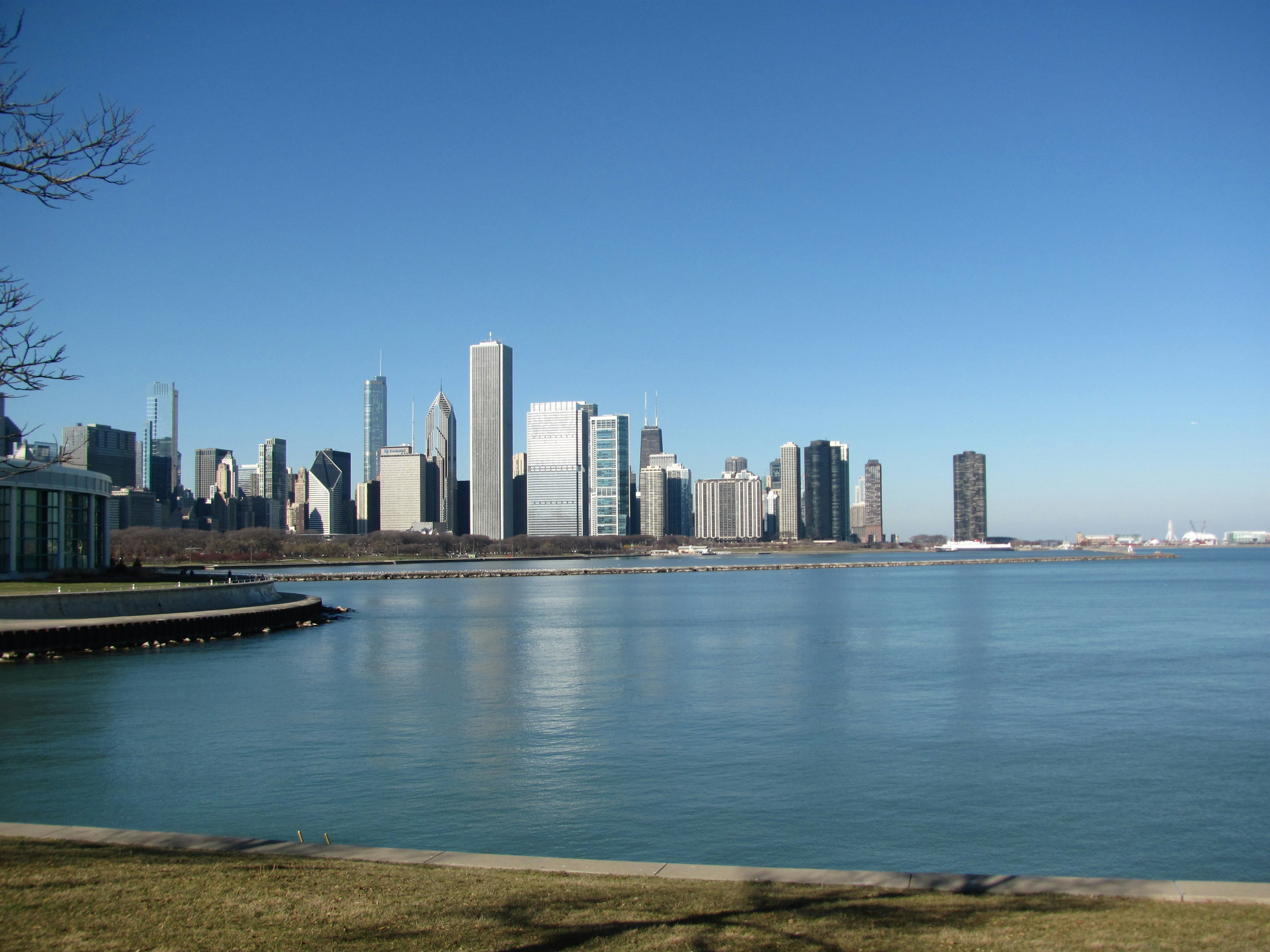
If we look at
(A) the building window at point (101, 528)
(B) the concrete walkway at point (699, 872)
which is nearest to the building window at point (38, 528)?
(A) the building window at point (101, 528)

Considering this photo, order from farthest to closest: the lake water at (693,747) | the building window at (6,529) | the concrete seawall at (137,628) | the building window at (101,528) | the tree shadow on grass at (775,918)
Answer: the building window at (101,528) → the building window at (6,529) → the concrete seawall at (137,628) → the lake water at (693,747) → the tree shadow on grass at (775,918)

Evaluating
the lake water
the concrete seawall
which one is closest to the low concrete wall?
the concrete seawall

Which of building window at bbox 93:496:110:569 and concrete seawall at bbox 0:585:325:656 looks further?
building window at bbox 93:496:110:569

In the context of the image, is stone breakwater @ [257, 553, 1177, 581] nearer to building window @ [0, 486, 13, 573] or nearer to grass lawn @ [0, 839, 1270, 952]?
building window @ [0, 486, 13, 573]

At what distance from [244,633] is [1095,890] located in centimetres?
5516

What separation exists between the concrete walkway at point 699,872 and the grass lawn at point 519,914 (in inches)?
11.5

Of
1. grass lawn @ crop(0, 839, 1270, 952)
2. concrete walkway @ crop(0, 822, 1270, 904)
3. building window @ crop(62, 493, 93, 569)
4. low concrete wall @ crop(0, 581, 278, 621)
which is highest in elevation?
building window @ crop(62, 493, 93, 569)

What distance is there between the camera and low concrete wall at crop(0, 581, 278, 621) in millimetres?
47406

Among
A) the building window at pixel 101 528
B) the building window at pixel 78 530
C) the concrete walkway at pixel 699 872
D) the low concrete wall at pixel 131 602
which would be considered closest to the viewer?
the concrete walkway at pixel 699 872

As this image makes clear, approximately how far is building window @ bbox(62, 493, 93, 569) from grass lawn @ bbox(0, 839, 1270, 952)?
73.3 m

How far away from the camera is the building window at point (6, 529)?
64812 millimetres

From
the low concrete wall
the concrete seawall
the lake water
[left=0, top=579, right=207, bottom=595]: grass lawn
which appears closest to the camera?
the lake water

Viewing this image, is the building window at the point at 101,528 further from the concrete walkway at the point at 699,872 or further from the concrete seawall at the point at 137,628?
the concrete walkway at the point at 699,872

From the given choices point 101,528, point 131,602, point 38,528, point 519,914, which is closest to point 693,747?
point 519,914
